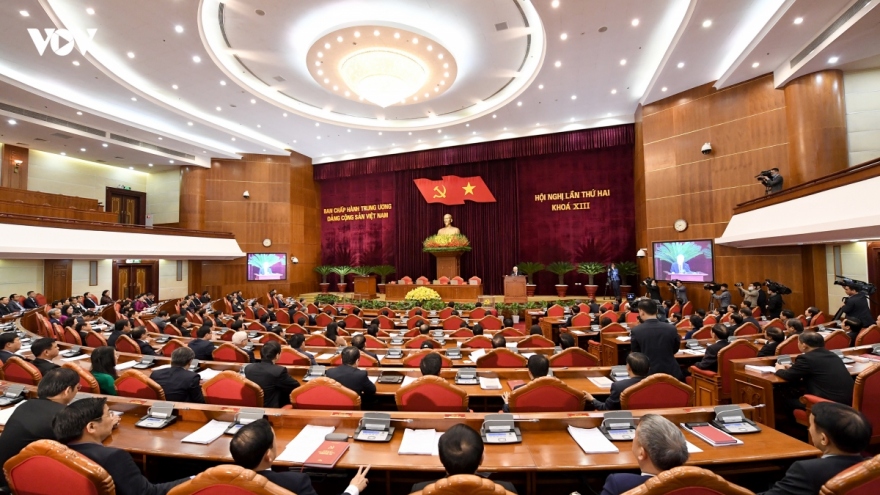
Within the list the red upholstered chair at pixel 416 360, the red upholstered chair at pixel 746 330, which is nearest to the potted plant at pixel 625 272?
the red upholstered chair at pixel 746 330

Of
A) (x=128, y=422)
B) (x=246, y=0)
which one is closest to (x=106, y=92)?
(x=246, y=0)

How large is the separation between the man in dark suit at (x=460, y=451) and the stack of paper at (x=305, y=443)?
841mm

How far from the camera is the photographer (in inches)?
318

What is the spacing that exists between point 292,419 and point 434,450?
94 cm

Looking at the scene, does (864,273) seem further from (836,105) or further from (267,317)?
(267,317)

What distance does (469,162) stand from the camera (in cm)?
1485

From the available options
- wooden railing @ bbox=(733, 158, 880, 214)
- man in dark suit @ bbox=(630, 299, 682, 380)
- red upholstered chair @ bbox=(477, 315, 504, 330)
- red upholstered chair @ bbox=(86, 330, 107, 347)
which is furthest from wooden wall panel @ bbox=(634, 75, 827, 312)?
red upholstered chair @ bbox=(86, 330, 107, 347)

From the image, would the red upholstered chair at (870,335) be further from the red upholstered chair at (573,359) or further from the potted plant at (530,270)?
the potted plant at (530,270)

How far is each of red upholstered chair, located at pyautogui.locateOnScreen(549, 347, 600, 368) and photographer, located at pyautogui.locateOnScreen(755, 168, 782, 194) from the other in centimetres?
710

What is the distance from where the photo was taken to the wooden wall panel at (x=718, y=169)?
8523mm

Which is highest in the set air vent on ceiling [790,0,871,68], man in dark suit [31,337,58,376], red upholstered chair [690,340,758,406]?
air vent on ceiling [790,0,871,68]

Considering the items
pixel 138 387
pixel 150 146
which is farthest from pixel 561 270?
pixel 150 146

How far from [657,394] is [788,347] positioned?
2557mm

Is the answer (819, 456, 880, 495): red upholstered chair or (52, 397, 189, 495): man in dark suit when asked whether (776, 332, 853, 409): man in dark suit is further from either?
(52, 397, 189, 495): man in dark suit
